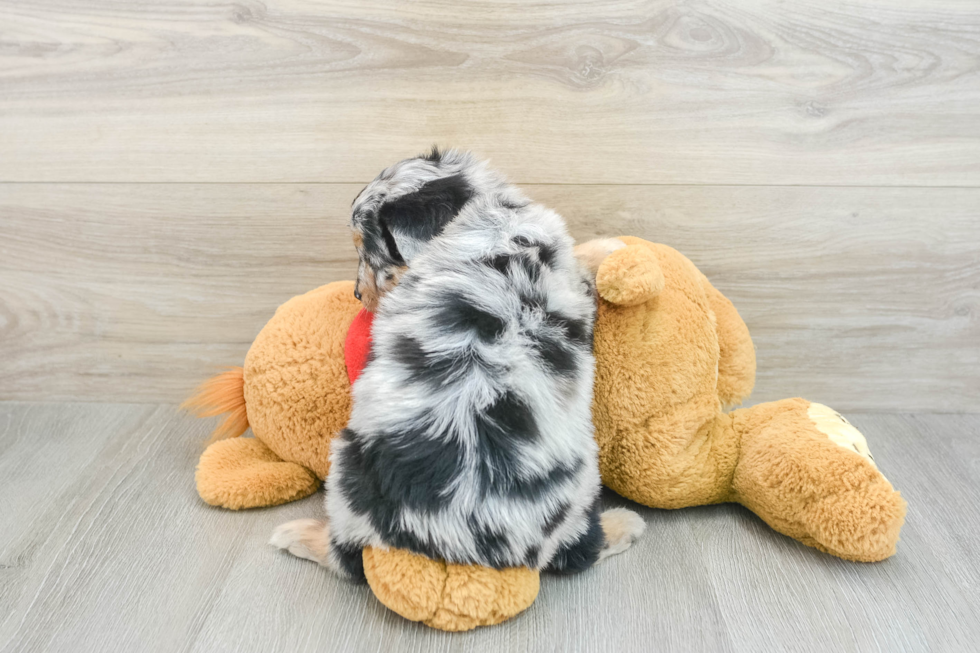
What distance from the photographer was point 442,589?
Answer: 78cm

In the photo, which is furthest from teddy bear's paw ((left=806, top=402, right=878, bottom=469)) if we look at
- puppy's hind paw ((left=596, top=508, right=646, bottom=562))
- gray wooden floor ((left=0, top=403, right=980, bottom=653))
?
puppy's hind paw ((left=596, top=508, right=646, bottom=562))

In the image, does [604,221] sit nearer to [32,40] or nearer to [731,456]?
[731,456]

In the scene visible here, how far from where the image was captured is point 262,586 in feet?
2.92

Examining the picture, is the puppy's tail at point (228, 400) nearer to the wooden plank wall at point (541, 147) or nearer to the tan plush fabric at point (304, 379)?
the tan plush fabric at point (304, 379)

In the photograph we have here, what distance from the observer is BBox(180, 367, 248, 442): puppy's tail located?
3.68 feet

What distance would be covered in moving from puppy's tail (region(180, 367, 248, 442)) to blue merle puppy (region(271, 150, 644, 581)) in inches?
13.9

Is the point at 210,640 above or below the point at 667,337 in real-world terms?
below

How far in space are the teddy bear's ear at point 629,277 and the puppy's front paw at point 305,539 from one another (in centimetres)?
48

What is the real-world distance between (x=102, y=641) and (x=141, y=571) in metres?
0.12

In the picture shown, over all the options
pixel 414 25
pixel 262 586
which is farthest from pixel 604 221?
pixel 262 586

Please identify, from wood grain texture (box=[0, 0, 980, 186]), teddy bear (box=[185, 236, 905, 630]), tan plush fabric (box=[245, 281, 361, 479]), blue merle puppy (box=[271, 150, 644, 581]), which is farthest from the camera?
wood grain texture (box=[0, 0, 980, 186])

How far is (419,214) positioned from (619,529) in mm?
506

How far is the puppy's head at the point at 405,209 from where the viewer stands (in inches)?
33.4

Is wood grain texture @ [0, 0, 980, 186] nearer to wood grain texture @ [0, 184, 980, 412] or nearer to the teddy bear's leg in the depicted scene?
wood grain texture @ [0, 184, 980, 412]
